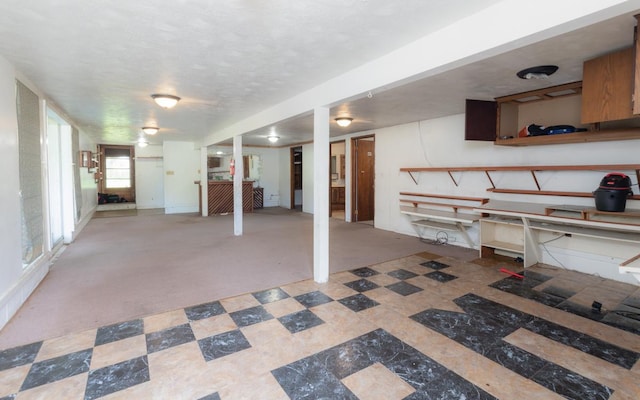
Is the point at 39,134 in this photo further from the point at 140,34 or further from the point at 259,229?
the point at 259,229

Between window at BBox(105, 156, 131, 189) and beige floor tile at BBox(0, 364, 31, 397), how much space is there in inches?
445

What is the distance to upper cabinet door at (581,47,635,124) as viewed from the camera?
2518 millimetres

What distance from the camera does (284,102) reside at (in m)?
4.29

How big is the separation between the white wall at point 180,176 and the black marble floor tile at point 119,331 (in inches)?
313

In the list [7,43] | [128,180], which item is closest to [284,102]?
[7,43]

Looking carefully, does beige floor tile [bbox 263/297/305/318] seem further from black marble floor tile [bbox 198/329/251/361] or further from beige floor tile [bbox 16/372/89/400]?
beige floor tile [bbox 16/372/89/400]

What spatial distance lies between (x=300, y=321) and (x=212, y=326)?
73 centimetres

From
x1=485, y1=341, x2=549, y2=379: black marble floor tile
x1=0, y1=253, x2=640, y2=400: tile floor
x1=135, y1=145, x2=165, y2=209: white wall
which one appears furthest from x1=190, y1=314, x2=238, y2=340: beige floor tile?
x1=135, y1=145, x2=165, y2=209: white wall

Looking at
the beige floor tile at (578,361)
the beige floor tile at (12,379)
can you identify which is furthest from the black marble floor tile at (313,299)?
the beige floor tile at (12,379)

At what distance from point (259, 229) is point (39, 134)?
4.05 m

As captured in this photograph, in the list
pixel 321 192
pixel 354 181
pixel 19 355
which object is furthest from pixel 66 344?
pixel 354 181

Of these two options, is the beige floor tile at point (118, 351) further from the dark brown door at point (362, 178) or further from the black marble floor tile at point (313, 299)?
the dark brown door at point (362, 178)

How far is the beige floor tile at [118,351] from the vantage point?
210 cm

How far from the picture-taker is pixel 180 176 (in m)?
10.0
